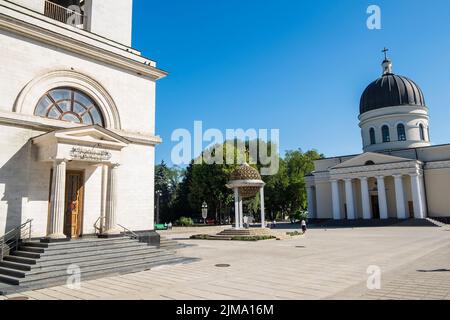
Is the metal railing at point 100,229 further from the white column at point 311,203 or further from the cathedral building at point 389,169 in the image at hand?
the white column at point 311,203

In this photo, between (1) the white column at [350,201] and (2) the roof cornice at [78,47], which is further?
(1) the white column at [350,201]

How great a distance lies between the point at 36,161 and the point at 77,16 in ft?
28.1

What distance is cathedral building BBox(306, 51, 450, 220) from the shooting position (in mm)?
43469

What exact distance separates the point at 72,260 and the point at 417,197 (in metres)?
42.6

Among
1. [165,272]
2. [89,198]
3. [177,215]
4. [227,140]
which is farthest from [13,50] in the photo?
[177,215]

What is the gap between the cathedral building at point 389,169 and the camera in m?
43.5

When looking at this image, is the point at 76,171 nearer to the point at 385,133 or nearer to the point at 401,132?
the point at 385,133

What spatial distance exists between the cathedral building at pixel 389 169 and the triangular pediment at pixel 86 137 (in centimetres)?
3964

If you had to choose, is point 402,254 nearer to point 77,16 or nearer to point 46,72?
point 46,72

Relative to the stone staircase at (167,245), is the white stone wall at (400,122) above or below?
above

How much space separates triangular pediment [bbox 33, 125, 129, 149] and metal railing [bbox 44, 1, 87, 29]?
22.9 ft

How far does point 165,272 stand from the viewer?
38.7ft

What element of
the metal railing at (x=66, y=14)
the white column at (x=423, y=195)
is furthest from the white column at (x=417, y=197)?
the metal railing at (x=66, y=14)

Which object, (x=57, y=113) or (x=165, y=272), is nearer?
(x=165, y=272)
